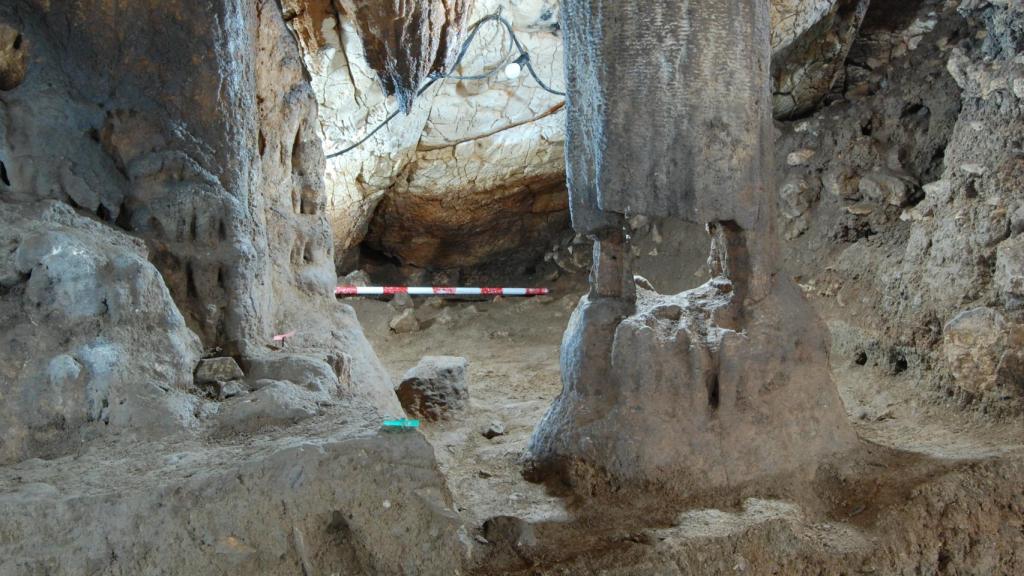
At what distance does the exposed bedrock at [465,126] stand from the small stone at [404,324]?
0.82m

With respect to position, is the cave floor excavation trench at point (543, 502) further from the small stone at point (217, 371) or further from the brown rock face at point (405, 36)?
the brown rock face at point (405, 36)

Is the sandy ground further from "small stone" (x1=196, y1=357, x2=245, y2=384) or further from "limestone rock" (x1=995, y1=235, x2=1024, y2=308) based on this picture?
"limestone rock" (x1=995, y1=235, x2=1024, y2=308)

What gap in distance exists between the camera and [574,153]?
3.03 m

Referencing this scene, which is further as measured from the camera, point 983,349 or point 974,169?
point 974,169

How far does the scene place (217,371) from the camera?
2789mm

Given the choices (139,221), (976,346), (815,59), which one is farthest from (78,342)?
(815,59)

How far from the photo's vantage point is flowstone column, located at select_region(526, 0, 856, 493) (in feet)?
9.02

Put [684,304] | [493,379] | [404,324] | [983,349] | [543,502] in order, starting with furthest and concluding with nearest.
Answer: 1. [404,324]
2. [493,379]
3. [983,349]
4. [684,304]
5. [543,502]

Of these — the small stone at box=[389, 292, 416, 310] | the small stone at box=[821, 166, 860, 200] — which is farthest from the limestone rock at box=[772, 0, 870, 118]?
the small stone at box=[389, 292, 416, 310]

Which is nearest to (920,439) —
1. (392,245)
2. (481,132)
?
(481,132)

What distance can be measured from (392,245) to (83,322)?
17.4 feet

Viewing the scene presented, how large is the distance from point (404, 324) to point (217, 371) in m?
4.13

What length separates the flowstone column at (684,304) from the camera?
9.02ft

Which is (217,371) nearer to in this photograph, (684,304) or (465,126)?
(684,304)
